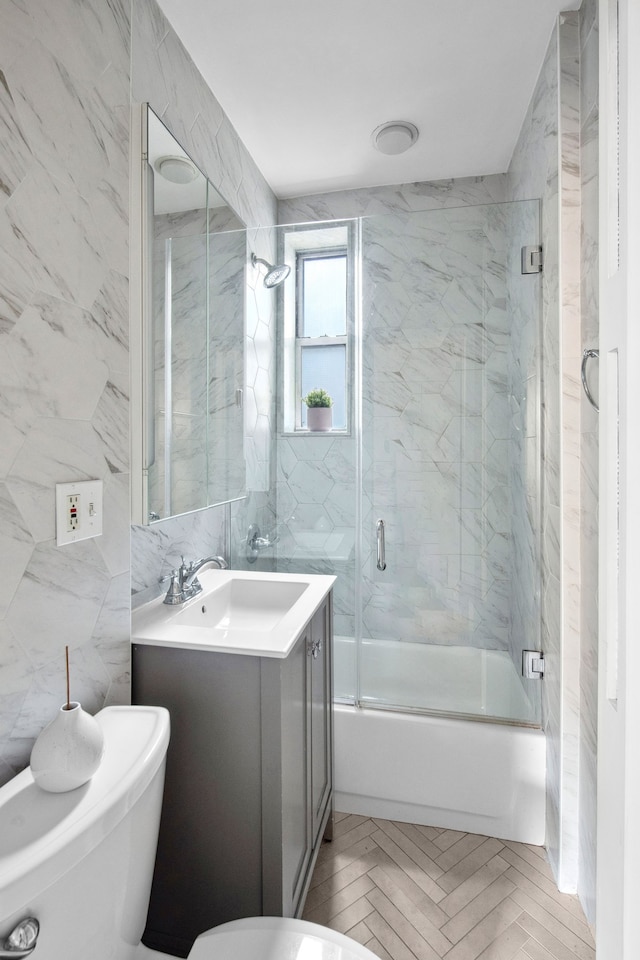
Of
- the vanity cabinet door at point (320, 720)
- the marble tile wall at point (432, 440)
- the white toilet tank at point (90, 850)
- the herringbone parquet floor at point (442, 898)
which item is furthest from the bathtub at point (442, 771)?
the white toilet tank at point (90, 850)

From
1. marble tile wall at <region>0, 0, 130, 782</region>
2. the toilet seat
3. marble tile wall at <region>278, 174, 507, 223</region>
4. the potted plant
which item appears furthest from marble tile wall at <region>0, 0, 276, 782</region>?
marble tile wall at <region>278, 174, 507, 223</region>

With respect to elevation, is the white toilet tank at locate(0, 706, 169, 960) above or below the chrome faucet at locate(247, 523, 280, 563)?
below

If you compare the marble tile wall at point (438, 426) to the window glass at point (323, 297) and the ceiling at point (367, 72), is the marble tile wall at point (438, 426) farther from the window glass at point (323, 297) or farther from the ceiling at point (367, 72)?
the ceiling at point (367, 72)

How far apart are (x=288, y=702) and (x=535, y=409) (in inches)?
52.0

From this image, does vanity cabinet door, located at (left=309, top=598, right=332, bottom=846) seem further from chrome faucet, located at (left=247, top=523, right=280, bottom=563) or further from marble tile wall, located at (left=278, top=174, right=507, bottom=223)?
marble tile wall, located at (left=278, top=174, right=507, bottom=223)

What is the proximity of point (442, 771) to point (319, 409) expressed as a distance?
1.46 m

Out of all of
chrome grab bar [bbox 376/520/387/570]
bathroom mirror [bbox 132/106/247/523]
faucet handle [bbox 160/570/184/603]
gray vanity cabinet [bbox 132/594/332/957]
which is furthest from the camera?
chrome grab bar [bbox 376/520/387/570]

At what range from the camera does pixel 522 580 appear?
1.95 m

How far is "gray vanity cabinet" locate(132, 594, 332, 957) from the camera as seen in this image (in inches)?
44.8

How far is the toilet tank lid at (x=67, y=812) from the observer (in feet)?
2.10

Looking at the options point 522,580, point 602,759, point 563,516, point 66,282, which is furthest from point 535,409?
point 66,282

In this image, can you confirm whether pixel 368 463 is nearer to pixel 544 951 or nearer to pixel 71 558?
pixel 71 558

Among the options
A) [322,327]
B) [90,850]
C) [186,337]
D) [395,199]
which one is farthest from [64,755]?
[395,199]

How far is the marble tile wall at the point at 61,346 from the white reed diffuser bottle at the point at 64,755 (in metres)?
0.12
